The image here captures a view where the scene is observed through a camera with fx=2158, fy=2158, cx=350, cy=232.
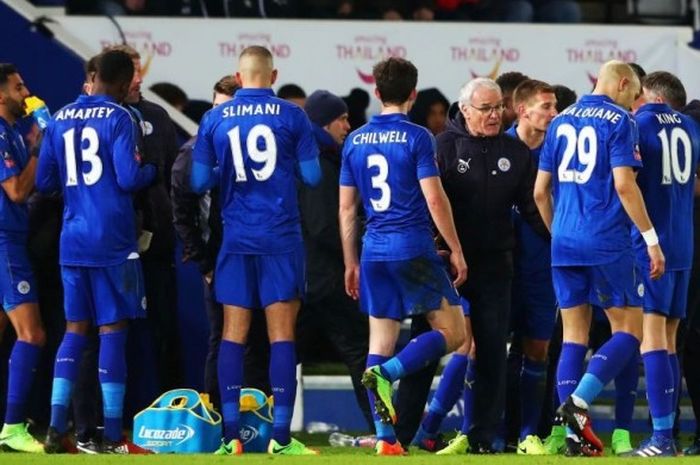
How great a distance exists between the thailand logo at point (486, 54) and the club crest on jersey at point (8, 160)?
454cm

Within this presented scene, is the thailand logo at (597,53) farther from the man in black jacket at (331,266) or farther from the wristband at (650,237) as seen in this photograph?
the wristband at (650,237)

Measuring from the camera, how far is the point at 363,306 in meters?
11.6

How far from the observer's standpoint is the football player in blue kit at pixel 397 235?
11344mm

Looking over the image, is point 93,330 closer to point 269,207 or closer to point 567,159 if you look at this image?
point 269,207

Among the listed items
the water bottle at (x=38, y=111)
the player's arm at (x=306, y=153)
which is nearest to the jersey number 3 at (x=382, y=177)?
the player's arm at (x=306, y=153)

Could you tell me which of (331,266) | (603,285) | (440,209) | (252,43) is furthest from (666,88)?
(252,43)

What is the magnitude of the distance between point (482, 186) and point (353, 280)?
3.10ft

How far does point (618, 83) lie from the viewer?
1134 centimetres

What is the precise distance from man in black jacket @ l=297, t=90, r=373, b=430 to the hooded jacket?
1.11m

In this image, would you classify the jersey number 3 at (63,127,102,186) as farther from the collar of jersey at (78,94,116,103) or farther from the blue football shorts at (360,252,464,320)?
the blue football shorts at (360,252,464,320)

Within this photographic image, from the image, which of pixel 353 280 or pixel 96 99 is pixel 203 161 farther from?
pixel 353 280

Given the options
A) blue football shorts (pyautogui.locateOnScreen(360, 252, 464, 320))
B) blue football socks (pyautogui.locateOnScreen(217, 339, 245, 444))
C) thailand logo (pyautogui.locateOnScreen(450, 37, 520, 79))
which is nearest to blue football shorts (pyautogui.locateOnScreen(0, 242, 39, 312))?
blue football socks (pyautogui.locateOnScreen(217, 339, 245, 444))

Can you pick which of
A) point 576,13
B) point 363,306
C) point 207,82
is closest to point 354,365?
point 363,306

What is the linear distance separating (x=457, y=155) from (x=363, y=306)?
1.04 meters
